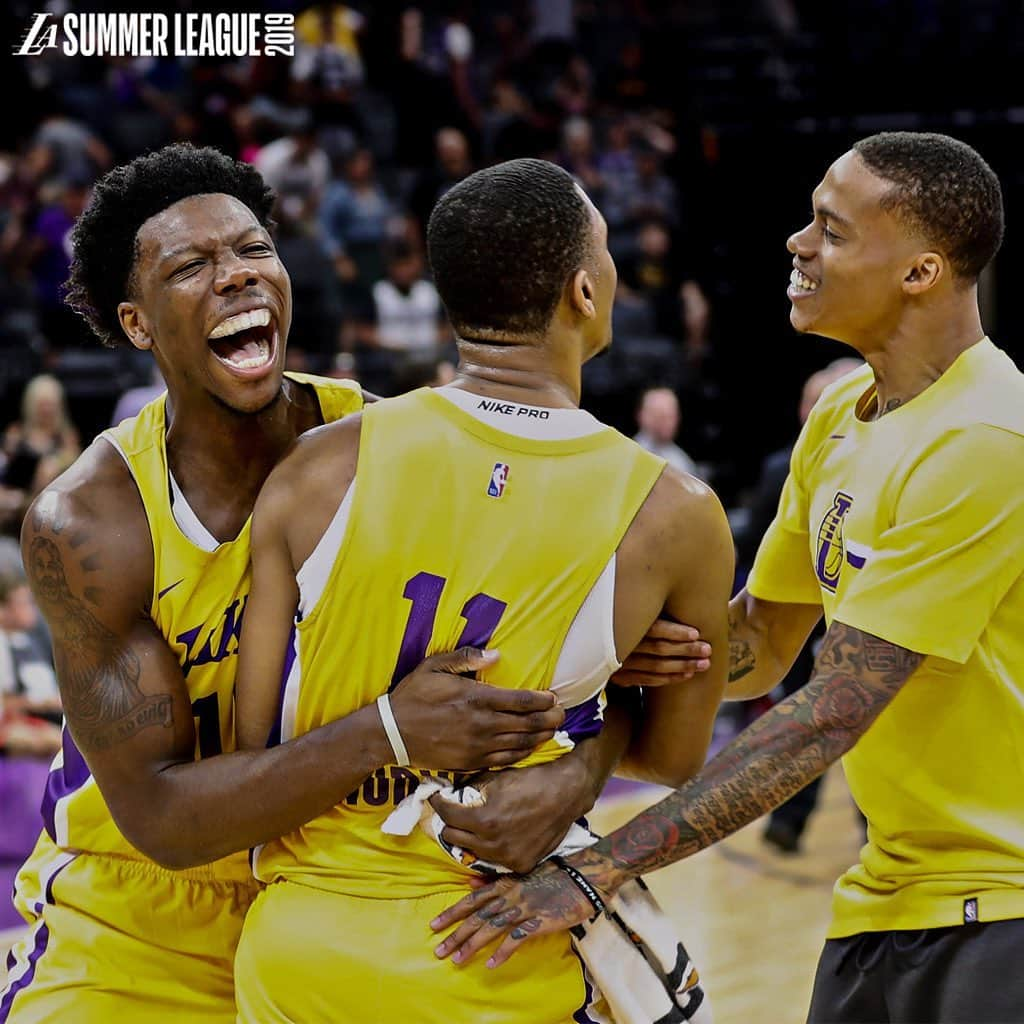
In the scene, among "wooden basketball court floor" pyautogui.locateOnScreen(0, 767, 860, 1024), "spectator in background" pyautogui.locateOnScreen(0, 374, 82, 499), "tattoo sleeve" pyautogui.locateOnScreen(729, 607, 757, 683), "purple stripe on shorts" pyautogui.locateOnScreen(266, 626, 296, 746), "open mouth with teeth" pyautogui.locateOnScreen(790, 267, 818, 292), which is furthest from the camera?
"spectator in background" pyautogui.locateOnScreen(0, 374, 82, 499)

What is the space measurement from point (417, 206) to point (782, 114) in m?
2.84

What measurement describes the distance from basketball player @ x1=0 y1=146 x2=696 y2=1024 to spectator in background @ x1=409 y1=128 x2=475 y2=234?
825 centimetres

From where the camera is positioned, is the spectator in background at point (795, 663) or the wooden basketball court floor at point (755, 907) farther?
the spectator in background at point (795, 663)

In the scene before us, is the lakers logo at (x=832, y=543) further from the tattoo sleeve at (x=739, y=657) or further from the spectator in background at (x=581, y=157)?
the spectator in background at (x=581, y=157)

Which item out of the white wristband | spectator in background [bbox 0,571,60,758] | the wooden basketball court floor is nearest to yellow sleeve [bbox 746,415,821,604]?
the white wristband

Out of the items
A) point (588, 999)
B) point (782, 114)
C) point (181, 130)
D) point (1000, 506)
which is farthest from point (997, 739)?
point (782, 114)

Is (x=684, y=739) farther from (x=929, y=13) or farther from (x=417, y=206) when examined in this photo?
(x=929, y=13)

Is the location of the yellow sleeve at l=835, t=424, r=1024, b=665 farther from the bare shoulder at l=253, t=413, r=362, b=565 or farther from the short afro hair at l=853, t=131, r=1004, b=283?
the bare shoulder at l=253, t=413, r=362, b=565

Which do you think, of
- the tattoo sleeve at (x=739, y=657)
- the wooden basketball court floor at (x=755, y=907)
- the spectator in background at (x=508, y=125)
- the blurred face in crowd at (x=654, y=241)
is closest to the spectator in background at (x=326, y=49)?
the spectator in background at (x=508, y=125)

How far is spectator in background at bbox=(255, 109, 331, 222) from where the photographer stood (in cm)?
1014

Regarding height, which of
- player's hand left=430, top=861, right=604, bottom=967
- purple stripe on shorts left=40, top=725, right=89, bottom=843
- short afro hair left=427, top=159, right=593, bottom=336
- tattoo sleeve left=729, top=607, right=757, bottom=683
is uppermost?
short afro hair left=427, top=159, right=593, bottom=336

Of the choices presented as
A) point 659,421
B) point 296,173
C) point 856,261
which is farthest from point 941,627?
point 296,173

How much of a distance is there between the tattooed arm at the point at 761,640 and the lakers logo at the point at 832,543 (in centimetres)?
39

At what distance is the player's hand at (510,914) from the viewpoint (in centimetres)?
234
